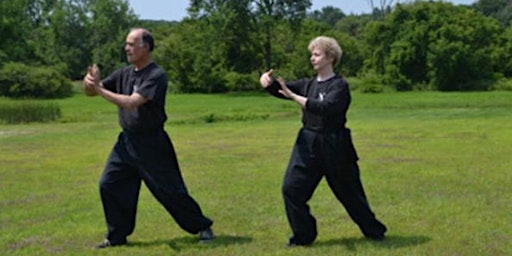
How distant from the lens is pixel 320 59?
726 cm

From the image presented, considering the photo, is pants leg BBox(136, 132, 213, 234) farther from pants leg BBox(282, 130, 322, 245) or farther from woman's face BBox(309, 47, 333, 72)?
woman's face BBox(309, 47, 333, 72)

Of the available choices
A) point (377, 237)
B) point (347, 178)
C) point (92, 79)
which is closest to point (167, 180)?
point (92, 79)

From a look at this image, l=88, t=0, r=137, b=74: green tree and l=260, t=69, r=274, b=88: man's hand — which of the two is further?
l=88, t=0, r=137, b=74: green tree

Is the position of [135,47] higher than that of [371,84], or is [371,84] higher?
[135,47]

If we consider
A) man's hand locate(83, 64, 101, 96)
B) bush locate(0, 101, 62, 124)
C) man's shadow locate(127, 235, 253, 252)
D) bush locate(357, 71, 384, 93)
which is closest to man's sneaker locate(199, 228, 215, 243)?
man's shadow locate(127, 235, 253, 252)

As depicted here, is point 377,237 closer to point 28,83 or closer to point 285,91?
point 285,91

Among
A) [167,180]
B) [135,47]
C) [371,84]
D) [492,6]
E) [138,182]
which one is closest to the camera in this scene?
[135,47]

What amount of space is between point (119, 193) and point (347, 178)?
239 cm

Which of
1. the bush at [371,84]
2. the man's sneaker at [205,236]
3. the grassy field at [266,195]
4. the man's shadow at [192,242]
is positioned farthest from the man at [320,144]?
the bush at [371,84]

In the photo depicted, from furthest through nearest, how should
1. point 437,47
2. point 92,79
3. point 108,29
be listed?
point 108,29
point 437,47
point 92,79

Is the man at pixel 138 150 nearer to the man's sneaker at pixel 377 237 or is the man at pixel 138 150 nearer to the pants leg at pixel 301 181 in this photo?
the pants leg at pixel 301 181

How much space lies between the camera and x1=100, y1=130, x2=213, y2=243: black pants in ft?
24.8

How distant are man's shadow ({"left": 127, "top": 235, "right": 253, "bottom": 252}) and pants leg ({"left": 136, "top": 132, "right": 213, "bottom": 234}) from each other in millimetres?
305

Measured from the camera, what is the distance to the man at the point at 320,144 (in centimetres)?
725
